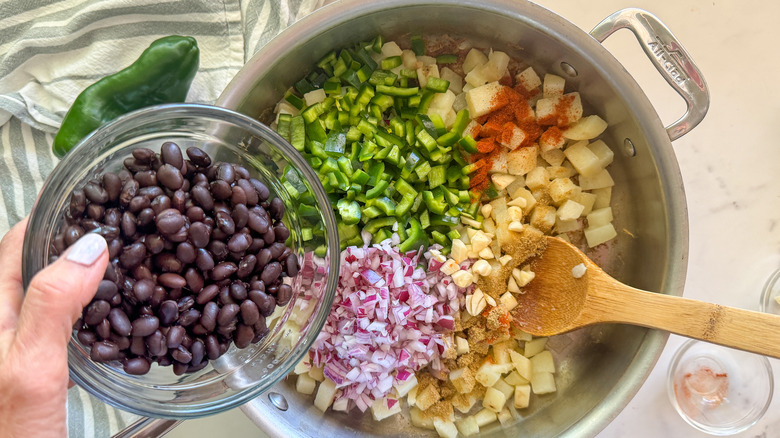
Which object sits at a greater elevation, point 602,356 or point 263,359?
point 263,359

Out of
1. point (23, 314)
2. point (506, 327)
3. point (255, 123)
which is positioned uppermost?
point (255, 123)

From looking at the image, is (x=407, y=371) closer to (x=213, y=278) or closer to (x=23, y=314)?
(x=213, y=278)

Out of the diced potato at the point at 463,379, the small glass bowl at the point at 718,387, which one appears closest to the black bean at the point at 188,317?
the diced potato at the point at 463,379

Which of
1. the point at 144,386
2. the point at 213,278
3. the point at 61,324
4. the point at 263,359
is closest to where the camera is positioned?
the point at 61,324


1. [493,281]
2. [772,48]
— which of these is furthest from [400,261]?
[772,48]

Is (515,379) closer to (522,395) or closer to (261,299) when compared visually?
(522,395)

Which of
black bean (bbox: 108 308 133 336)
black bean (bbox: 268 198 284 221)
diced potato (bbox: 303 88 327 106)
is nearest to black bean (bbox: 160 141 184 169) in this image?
black bean (bbox: 268 198 284 221)

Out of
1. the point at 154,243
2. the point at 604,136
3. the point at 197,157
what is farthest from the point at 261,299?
the point at 604,136
